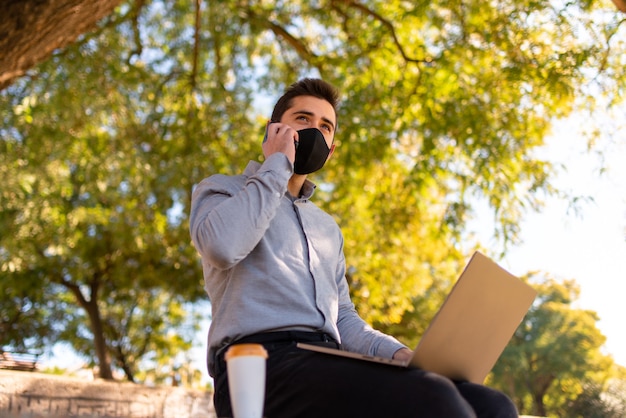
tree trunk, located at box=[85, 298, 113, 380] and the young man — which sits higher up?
the young man

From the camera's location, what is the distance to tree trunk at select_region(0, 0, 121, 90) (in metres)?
3.03

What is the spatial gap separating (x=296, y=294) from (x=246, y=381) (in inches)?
22.2

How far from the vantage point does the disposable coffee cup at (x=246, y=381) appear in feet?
4.55

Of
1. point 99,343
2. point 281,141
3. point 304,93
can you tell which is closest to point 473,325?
point 281,141

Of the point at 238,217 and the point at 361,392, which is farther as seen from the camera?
the point at 238,217

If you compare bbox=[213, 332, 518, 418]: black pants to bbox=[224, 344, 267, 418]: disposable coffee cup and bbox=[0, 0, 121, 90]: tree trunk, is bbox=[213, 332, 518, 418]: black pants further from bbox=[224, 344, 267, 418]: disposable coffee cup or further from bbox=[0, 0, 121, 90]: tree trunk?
bbox=[0, 0, 121, 90]: tree trunk

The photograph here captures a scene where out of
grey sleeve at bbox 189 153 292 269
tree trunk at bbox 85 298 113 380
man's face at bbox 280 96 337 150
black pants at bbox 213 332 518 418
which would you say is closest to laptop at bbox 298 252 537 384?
black pants at bbox 213 332 518 418

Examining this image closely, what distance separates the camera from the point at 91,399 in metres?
3.84

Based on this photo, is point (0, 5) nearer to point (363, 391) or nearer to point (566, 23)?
point (363, 391)

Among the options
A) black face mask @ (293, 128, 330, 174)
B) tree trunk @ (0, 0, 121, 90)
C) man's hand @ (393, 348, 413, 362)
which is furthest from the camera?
tree trunk @ (0, 0, 121, 90)

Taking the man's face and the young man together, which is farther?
the man's face

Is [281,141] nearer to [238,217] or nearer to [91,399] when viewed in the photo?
[238,217]

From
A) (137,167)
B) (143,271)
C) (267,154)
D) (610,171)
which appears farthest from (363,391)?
(143,271)

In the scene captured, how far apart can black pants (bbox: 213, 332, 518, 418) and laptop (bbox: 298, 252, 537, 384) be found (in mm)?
33
